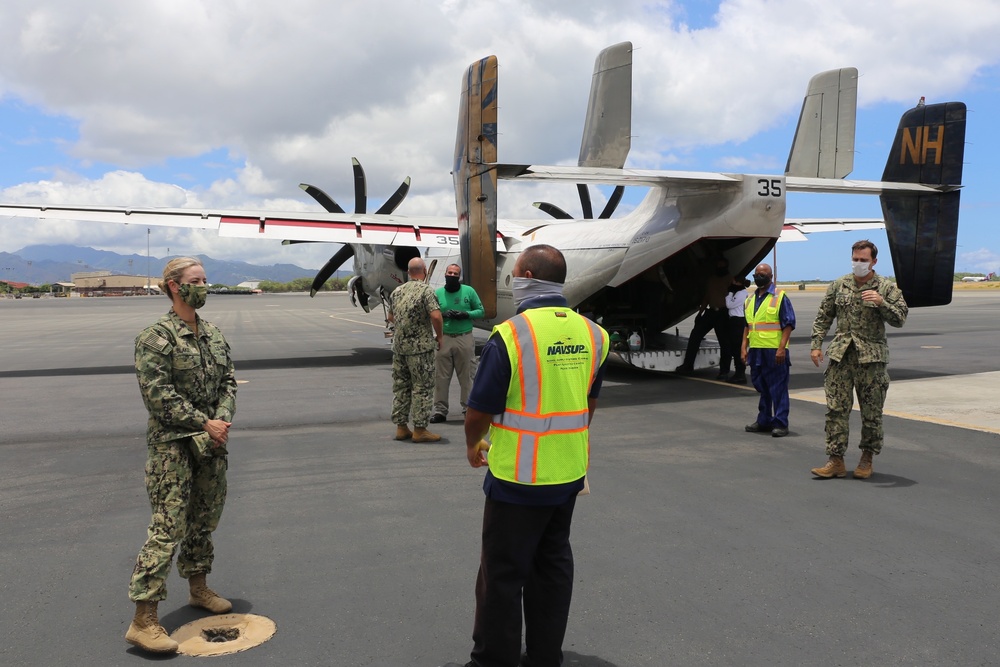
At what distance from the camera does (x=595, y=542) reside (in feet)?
16.1

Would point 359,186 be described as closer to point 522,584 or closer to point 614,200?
point 614,200

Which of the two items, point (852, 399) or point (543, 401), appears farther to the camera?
point (852, 399)

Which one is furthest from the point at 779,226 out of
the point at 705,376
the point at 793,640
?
the point at 793,640

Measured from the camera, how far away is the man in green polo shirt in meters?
9.27

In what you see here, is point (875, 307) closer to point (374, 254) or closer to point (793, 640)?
point (793, 640)

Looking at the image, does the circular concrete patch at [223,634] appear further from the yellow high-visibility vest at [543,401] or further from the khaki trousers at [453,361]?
the khaki trousers at [453,361]

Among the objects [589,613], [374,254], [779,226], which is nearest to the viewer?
[589,613]

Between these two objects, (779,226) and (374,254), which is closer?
(779,226)

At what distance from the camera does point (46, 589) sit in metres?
4.19

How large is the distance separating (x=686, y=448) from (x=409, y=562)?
160 inches

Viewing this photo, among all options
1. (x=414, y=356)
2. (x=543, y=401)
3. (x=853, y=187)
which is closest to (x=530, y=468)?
(x=543, y=401)

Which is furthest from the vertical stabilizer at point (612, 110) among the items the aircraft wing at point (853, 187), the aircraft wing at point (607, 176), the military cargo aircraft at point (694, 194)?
the aircraft wing at point (853, 187)

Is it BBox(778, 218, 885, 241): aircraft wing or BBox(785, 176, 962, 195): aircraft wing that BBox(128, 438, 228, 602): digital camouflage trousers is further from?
BBox(778, 218, 885, 241): aircraft wing

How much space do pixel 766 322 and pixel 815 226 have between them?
14.4 metres
